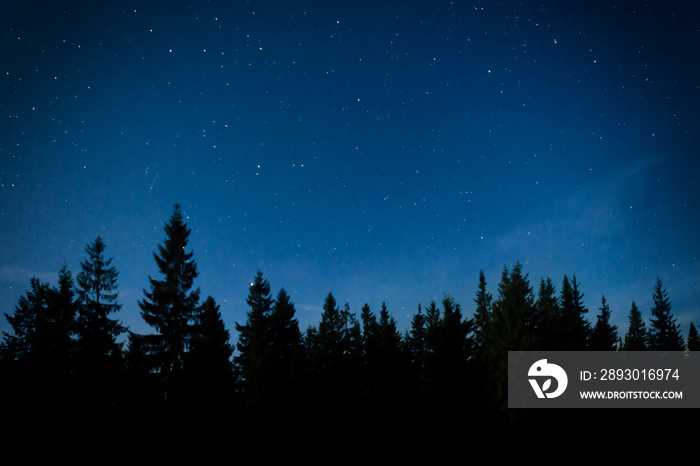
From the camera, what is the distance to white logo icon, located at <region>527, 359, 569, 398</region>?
20188mm

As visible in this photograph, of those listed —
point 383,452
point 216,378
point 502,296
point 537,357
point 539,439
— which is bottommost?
point 383,452

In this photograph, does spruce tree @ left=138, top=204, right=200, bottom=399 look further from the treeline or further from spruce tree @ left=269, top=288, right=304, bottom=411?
spruce tree @ left=269, top=288, right=304, bottom=411

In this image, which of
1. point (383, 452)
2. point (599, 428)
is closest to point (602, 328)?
point (599, 428)

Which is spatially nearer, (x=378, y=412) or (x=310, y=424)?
(x=310, y=424)

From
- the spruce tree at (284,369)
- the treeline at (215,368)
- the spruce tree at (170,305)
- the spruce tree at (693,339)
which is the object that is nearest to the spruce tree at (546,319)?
the treeline at (215,368)

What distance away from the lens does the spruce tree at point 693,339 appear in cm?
5734

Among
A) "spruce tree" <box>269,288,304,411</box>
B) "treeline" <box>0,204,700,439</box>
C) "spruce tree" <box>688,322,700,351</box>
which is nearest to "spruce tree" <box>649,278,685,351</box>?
"spruce tree" <box>688,322,700,351</box>

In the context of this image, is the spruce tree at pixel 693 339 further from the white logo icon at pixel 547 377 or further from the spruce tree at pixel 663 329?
the white logo icon at pixel 547 377

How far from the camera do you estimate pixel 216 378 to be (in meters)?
17.4

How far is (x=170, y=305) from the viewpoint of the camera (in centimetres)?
2234

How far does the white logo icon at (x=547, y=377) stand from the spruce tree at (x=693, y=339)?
60.6 metres

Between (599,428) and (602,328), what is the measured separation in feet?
140

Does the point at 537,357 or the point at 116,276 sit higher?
the point at 116,276

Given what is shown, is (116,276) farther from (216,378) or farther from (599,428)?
(599,428)
